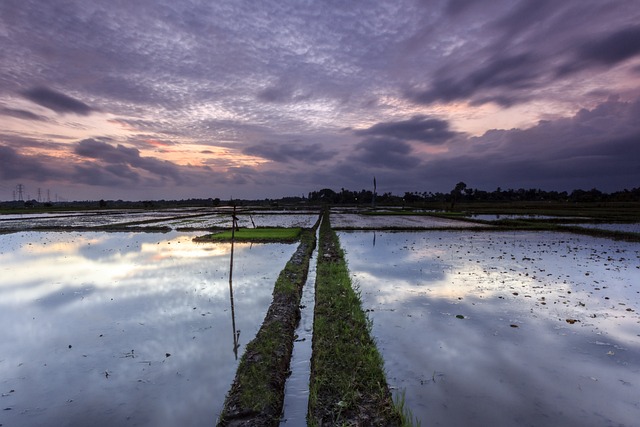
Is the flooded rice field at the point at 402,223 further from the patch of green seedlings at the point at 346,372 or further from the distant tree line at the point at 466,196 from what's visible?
the distant tree line at the point at 466,196

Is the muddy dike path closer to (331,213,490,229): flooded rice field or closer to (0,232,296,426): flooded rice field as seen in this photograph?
(0,232,296,426): flooded rice field

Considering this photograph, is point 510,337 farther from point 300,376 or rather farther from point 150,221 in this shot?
point 150,221

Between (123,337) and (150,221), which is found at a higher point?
(150,221)

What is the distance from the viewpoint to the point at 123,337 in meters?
8.28

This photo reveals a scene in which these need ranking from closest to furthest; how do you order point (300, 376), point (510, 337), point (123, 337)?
point (300, 376)
point (510, 337)
point (123, 337)

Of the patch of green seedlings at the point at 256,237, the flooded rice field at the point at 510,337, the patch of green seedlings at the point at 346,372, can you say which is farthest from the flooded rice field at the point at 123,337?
the patch of green seedlings at the point at 256,237

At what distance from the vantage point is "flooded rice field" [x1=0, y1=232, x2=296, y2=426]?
565 cm

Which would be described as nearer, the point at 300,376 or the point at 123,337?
the point at 300,376

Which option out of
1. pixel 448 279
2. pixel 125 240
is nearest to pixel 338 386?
pixel 448 279

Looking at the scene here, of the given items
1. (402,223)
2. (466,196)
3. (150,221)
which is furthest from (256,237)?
(466,196)

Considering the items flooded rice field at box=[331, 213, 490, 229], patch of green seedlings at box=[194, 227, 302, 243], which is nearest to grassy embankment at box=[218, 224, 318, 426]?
patch of green seedlings at box=[194, 227, 302, 243]

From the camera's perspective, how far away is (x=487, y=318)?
941 centimetres

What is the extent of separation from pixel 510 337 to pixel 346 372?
465 cm

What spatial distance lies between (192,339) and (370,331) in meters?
4.56
